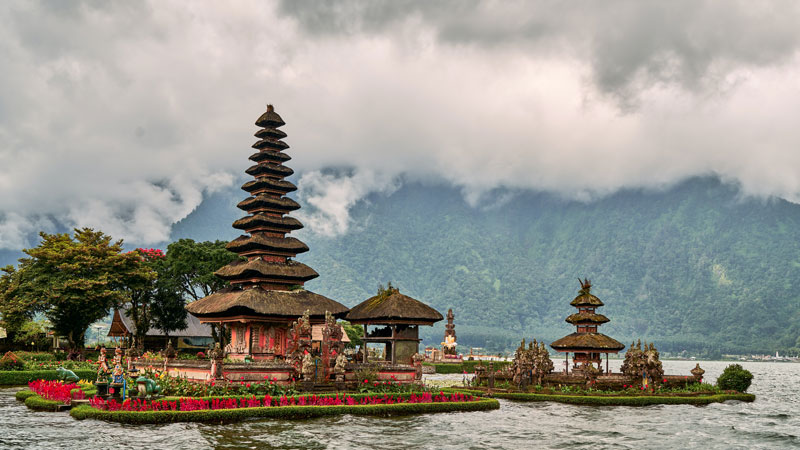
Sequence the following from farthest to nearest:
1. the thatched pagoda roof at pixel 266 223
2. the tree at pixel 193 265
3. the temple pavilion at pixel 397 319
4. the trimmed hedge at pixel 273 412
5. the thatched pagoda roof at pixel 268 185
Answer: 1. the tree at pixel 193 265
2. the thatched pagoda roof at pixel 268 185
3. the thatched pagoda roof at pixel 266 223
4. the temple pavilion at pixel 397 319
5. the trimmed hedge at pixel 273 412

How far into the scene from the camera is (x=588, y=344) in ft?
161

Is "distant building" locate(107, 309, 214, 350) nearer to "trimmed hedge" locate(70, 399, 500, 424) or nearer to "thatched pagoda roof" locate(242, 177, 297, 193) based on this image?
"thatched pagoda roof" locate(242, 177, 297, 193)

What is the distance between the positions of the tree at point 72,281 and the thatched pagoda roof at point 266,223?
1502 centimetres

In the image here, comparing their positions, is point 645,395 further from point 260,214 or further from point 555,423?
point 260,214

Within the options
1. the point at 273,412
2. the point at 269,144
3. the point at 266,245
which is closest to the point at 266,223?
the point at 266,245

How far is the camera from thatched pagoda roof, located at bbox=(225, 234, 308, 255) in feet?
167

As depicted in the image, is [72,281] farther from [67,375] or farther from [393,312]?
[393,312]

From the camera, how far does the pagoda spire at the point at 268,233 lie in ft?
164

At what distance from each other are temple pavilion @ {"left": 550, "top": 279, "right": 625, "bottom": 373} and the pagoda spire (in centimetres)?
1828

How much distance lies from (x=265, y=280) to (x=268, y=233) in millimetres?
4585

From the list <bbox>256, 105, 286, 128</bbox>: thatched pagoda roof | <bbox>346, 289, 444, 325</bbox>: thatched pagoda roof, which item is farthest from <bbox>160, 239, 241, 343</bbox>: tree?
<bbox>346, 289, 444, 325</bbox>: thatched pagoda roof

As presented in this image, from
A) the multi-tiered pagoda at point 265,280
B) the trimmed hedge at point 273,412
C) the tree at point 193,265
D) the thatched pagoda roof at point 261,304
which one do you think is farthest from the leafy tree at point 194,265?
the trimmed hedge at point 273,412

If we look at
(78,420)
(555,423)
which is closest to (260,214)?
(78,420)

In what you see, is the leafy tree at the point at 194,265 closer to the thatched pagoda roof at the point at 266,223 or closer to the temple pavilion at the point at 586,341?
the thatched pagoda roof at the point at 266,223
